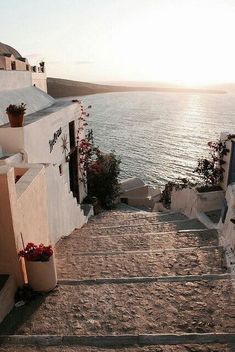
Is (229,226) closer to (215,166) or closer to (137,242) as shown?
(137,242)

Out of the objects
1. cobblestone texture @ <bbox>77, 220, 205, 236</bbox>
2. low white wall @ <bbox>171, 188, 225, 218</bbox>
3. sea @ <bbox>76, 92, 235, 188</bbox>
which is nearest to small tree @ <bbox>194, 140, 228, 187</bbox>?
low white wall @ <bbox>171, 188, 225, 218</bbox>

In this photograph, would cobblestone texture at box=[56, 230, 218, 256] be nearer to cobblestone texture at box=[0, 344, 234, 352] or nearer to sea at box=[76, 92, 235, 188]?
cobblestone texture at box=[0, 344, 234, 352]

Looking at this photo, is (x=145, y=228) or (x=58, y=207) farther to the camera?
(x=145, y=228)

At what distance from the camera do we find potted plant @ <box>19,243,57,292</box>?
19.8 ft

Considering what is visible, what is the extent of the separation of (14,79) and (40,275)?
413 inches

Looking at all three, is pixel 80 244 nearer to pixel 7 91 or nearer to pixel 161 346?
pixel 161 346

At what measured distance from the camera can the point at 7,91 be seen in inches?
531

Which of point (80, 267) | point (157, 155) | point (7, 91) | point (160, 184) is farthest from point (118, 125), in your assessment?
point (80, 267)

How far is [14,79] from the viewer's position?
14461mm

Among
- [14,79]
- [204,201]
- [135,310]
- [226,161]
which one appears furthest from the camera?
[14,79]

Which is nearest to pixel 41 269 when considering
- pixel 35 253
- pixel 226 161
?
pixel 35 253

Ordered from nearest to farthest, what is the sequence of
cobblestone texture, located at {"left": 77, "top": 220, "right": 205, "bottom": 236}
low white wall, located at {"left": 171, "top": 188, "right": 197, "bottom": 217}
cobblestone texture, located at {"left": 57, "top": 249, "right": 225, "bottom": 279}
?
cobblestone texture, located at {"left": 57, "top": 249, "right": 225, "bottom": 279}, cobblestone texture, located at {"left": 77, "top": 220, "right": 205, "bottom": 236}, low white wall, located at {"left": 171, "top": 188, "right": 197, "bottom": 217}

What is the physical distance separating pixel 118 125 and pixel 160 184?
5105cm

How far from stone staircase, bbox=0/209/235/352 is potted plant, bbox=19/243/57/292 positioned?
9.1 inches
